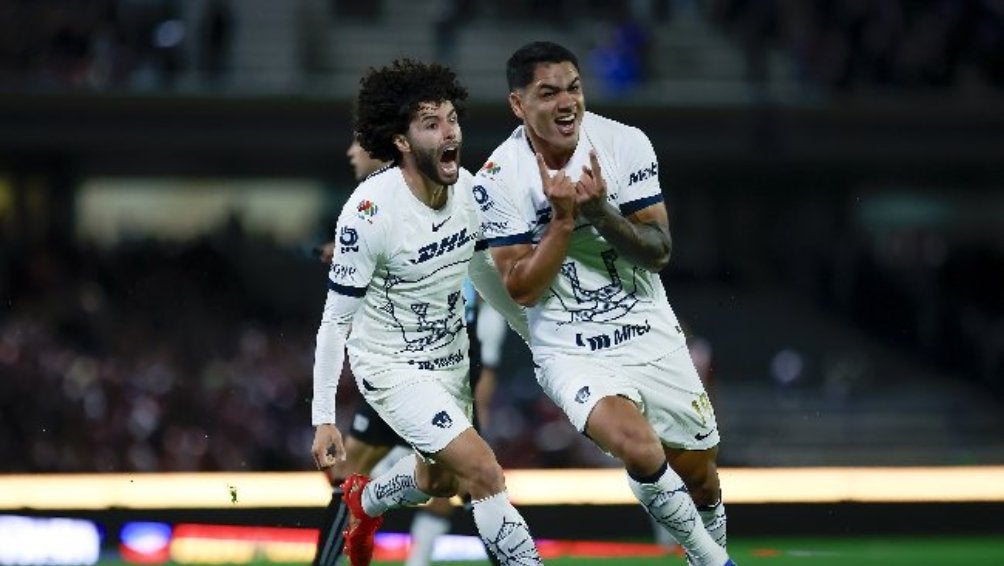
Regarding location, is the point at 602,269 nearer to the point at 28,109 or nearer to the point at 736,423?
the point at 736,423

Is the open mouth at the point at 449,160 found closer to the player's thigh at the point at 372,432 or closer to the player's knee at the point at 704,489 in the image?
the player's knee at the point at 704,489

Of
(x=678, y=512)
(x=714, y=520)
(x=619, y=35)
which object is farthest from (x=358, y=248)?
(x=619, y=35)

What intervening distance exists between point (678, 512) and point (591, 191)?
1.22 metres

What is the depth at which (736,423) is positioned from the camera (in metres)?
19.8

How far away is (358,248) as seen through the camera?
7.07 m

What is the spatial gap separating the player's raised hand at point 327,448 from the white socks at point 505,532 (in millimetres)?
564

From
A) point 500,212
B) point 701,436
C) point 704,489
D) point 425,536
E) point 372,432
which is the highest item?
point 500,212

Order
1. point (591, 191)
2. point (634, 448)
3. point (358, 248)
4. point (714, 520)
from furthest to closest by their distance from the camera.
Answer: point (714, 520), point (358, 248), point (634, 448), point (591, 191)

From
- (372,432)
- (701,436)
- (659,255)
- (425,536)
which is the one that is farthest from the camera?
(425,536)

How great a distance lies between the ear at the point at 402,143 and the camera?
7.28 metres

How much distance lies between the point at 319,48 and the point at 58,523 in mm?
10814

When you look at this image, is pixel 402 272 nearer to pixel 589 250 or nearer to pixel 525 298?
pixel 525 298

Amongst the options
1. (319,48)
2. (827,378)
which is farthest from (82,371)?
(827,378)

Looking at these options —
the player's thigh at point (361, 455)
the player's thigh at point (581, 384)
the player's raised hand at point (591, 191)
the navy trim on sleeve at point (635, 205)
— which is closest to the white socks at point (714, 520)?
the player's thigh at point (581, 384)
